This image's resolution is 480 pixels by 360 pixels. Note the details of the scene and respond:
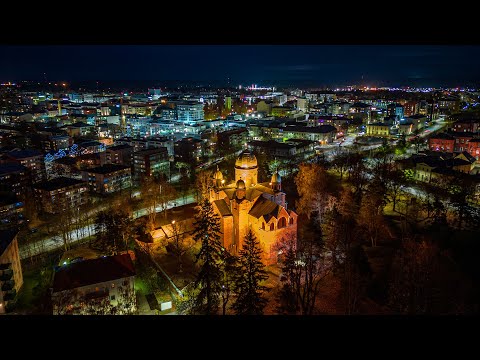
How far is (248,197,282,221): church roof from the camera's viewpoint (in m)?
14.5

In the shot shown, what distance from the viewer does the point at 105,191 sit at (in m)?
25.6

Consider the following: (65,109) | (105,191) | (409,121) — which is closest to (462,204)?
(105,191)

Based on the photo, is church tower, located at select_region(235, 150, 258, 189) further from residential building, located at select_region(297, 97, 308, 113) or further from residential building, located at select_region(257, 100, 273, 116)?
residential building, located at select_region(297, 97, 308, 113)

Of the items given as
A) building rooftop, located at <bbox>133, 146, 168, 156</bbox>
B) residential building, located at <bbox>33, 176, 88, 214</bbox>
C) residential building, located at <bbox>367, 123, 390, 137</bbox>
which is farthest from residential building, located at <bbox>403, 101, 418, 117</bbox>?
residential building, located at <bbox>33, 176, 88, 214</bbox>

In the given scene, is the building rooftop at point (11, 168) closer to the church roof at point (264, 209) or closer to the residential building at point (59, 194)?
the residential building at point (59, 194)

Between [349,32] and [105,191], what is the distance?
25432mm

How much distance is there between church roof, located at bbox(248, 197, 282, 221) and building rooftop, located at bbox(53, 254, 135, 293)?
492 cm

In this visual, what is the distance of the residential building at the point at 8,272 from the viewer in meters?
13.9

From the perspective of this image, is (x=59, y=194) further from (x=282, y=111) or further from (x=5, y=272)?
(x=282, y=111)

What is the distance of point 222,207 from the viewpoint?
15.7 meters

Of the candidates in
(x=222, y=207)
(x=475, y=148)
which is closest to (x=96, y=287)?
(x=222, y=207)

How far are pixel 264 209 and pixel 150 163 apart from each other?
16632 mm

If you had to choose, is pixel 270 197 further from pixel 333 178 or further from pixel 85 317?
pixel 85 317

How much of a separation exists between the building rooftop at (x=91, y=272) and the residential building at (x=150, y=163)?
1573 centimetres
